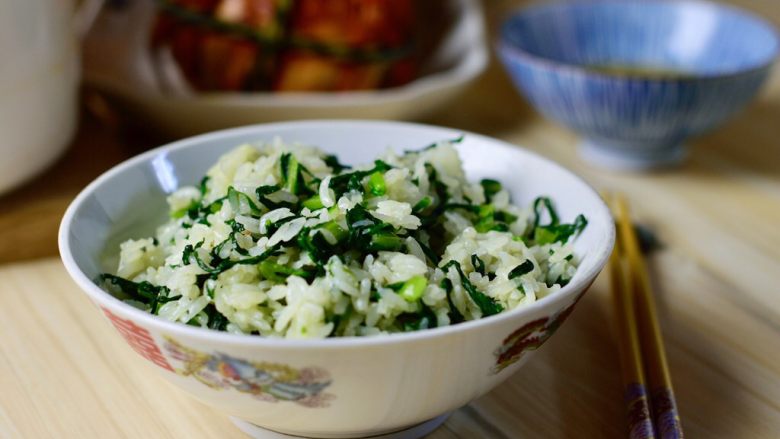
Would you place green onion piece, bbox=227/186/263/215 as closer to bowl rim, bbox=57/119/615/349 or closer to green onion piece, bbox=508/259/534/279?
bowl rim, bbox=57/119/615/349

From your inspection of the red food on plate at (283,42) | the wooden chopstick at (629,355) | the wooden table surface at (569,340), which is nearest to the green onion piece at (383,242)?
the wooden table surface at (569,340)

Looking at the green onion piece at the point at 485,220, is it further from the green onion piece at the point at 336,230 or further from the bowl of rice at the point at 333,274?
the green onion piece at the point at 336,230

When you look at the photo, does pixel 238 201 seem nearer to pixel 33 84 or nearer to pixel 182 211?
pixel 182 211

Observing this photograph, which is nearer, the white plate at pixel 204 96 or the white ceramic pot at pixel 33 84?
the white ceramic pot at pixel 33 84

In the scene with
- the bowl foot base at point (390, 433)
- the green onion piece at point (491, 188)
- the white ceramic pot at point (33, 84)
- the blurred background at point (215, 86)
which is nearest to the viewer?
the bowl foot base at point (390, 433)

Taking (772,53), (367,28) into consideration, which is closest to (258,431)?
(367,28)

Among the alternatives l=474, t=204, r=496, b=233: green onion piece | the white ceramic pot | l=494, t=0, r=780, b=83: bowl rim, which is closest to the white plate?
l=494, t=0, r=780, b=83: bowl rim
